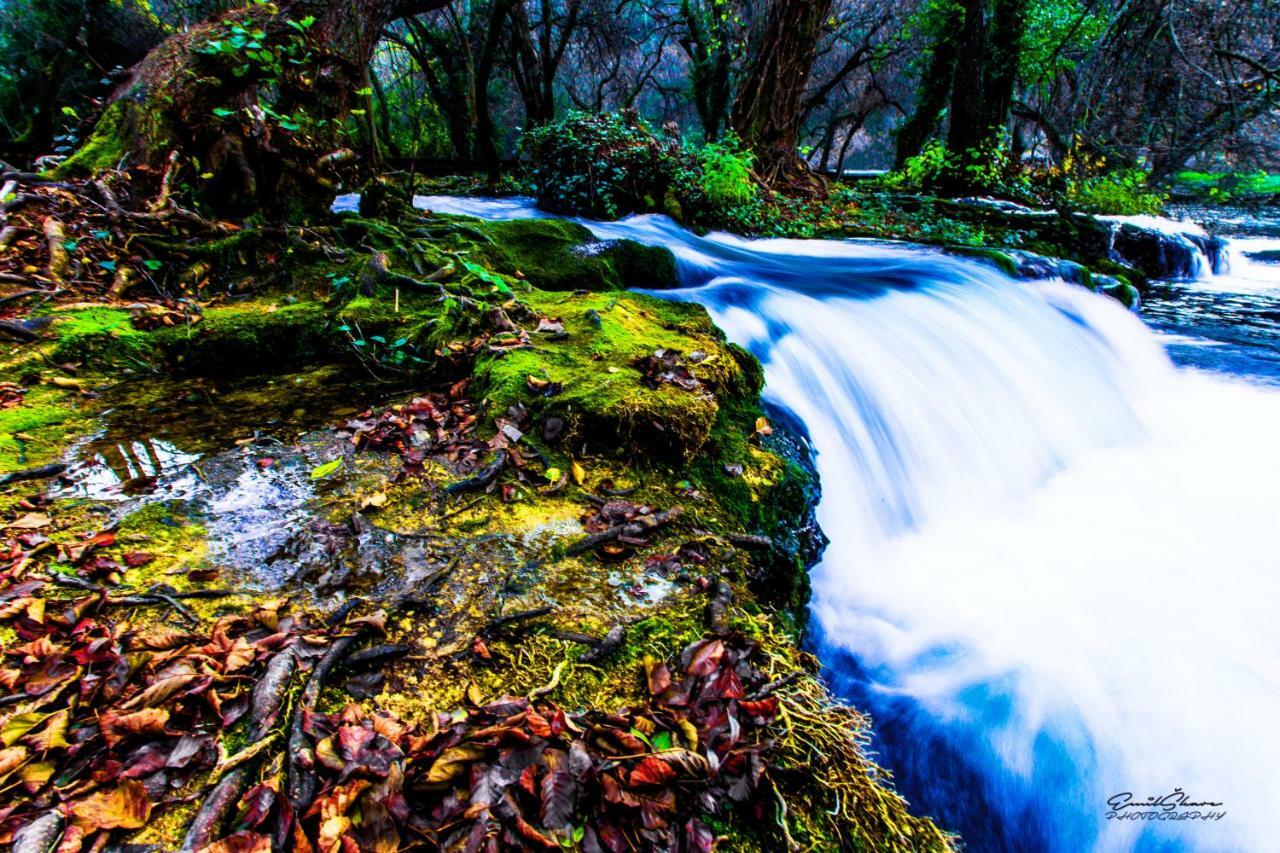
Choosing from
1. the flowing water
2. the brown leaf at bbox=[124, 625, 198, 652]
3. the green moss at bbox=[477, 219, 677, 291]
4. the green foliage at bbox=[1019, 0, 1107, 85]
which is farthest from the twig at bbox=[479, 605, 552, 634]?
the green foliage at bbox=[1019, 0, 1107, 85]

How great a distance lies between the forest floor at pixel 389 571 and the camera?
155cm

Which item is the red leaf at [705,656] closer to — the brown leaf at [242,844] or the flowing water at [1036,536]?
the brown leaf at [242,844]

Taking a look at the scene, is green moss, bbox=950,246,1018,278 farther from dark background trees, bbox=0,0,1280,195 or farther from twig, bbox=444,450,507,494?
twig, bbox=444,450,507,494

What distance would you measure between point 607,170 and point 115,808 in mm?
9854

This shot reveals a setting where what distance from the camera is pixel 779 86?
460 inches

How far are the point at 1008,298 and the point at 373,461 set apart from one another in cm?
759

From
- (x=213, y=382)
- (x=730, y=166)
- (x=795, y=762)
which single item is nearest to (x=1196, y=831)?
(x=795, y=762)

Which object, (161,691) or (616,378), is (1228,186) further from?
(161,691)

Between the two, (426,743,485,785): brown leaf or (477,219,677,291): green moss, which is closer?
(426,743,485,785): brown leaf

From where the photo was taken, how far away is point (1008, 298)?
7.41 m

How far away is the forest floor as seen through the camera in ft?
5.08

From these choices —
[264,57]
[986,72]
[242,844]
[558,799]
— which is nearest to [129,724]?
[242,844]

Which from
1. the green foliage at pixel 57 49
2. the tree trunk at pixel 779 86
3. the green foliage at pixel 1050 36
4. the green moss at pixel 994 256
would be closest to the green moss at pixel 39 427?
the green moss at pixel 994 256

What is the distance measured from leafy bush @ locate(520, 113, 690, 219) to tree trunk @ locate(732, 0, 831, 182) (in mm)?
2583
